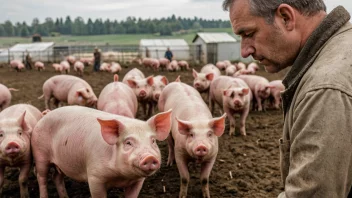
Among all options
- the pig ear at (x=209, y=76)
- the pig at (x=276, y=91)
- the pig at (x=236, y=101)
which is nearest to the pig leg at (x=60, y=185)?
the pig at (x=236, y=101)

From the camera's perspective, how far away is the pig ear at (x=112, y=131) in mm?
3408

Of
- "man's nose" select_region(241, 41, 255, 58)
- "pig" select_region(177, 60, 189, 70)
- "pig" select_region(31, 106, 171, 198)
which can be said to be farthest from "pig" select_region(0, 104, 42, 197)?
"pig" select_region(177, 60, 189, 70)

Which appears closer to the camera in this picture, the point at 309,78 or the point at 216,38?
the point at 309,78

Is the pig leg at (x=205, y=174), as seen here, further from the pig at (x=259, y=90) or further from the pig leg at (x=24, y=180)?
the pig at (x=259, y=90)

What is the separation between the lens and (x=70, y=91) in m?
9.91

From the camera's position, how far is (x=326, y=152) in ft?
4.22

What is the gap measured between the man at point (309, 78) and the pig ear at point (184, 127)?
283cm

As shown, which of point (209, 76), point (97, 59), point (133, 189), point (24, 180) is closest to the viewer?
point (133, 189)

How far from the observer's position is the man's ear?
1570mm

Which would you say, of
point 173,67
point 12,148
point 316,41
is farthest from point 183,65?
point 316,41

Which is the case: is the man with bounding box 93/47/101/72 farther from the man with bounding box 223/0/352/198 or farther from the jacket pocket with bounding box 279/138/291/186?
the jacket pocket with bounding box 279/138/291/186

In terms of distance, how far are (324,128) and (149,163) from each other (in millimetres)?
1997

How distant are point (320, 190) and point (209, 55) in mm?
33633

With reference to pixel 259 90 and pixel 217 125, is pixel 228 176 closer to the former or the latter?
pixel 217 125
